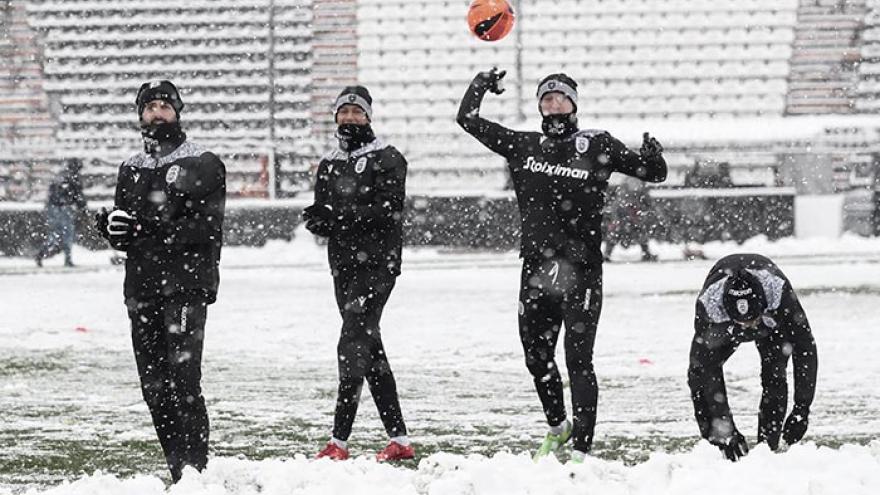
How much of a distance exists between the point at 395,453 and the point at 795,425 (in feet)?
6.07

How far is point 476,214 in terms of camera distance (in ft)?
83.3

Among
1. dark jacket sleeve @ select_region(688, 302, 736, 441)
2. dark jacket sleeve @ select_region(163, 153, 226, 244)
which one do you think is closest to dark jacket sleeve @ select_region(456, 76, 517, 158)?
dark jacket sleeve @ select_region(688, 302, 736, 441)

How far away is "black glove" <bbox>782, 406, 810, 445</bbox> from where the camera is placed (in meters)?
6.70

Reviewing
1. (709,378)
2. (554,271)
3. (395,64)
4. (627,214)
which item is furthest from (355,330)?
(395,64)

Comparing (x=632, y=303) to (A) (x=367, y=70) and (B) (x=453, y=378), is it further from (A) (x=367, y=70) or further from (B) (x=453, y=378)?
(A) (x=367, y=70)

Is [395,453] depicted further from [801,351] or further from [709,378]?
[801,351]

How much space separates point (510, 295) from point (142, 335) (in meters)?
10.8

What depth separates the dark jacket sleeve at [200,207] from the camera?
6.14 meters

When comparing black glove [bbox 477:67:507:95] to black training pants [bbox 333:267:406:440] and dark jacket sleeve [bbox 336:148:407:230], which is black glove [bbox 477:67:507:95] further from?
black training pants [bbox 333:267:406:440]

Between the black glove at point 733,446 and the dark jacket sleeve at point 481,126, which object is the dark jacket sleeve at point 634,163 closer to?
the dark jacket sleeve at point 481,126

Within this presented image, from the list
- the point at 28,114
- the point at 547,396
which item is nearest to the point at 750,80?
the point at 28,114

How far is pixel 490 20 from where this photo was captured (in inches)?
327

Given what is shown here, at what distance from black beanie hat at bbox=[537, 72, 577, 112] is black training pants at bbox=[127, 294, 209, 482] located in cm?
190

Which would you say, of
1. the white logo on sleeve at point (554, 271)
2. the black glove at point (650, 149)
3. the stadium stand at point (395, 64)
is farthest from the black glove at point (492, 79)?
the stadium stand at point (395, 64)
